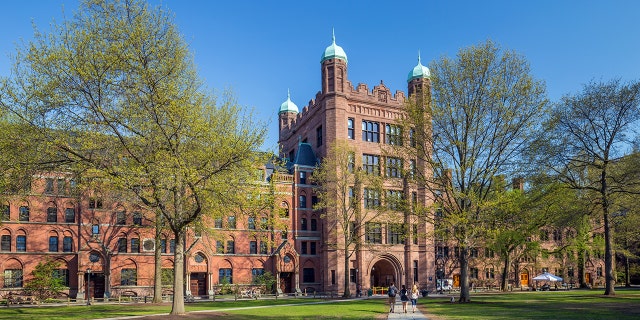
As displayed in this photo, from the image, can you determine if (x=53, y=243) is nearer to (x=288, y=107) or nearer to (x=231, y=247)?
(x=231, y=247)

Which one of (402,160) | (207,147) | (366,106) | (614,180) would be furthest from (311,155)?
(207,147)

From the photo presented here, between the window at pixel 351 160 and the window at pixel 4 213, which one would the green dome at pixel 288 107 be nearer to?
the window at pixel 351 160

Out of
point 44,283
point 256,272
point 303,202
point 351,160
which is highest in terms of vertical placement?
point 351,160

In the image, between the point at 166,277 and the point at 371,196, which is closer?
the point at 371,196

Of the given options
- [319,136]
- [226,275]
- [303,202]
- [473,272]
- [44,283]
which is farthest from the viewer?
[473,272]

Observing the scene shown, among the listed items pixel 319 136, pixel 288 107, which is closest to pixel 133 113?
pixel 319 136

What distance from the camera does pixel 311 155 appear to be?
6431cm

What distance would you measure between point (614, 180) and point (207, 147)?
29.4 metres

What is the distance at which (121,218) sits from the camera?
54.5m

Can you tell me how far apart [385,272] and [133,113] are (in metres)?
44.7

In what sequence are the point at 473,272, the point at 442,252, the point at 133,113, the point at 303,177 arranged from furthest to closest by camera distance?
the point at 473,272, the point at 442,252, the point at 303,177, the point at 133,113

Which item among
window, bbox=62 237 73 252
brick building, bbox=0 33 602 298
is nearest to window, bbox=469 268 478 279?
brick building, bbox=0 33 602 298

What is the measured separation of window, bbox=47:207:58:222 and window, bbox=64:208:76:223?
33.9 inches

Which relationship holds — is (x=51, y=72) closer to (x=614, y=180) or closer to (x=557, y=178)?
(x=557, y=178)
